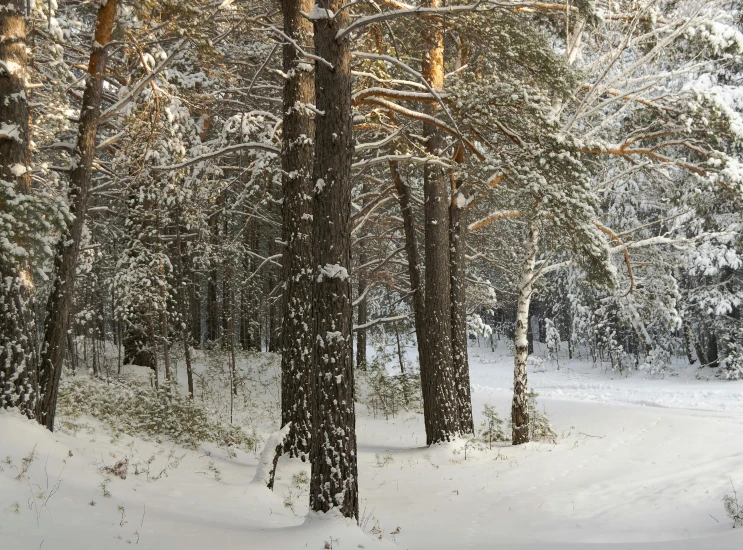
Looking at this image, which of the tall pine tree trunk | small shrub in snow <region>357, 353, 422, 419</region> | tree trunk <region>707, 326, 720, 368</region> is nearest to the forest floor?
the tall pine tree trunk

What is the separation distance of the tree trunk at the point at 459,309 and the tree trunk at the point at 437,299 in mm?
345

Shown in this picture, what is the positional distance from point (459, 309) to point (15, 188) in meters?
7.90

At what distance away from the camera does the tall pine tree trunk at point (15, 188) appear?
6.75m

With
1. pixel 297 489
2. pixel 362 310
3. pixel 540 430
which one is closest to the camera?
pixel 297 489

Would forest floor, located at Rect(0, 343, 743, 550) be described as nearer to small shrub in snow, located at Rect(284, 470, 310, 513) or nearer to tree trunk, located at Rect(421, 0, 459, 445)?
small shrub in snow, located at Rect(284, 470, 310, 513)

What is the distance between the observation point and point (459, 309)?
12.0m

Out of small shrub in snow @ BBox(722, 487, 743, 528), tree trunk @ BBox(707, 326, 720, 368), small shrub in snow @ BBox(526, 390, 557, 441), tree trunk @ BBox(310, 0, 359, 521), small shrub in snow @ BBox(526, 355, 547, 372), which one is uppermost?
tree trunk @ BBox(310, 0, 359, 521)

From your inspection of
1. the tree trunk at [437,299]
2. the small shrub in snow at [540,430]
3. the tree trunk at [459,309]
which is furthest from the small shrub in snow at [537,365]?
the tree trunk at [437,299]

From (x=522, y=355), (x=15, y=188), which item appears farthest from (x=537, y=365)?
(x=15, y=188)

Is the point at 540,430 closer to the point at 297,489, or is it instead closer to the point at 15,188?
the point at 297,489

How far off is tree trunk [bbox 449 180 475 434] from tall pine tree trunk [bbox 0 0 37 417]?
738 cm

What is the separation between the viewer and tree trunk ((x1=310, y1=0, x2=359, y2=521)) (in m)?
5.88

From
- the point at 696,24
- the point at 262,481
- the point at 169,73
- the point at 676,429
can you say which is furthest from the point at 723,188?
the point at 169,73

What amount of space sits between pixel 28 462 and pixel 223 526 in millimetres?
2019
